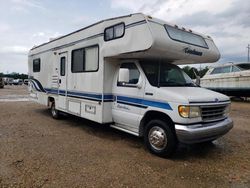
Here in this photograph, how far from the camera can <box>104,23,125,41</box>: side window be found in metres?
5.67

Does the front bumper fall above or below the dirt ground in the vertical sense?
above

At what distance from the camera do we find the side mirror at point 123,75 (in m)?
5.87

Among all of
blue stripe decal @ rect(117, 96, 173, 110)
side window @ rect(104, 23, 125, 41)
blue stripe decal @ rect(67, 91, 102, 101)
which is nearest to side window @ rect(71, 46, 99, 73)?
side window @ rect(104, 23, 125, 41)

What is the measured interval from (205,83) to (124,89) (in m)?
14.3

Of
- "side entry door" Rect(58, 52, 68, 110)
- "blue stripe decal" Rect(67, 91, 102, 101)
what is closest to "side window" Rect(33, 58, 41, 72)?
"side entry door" Rect(58, 52, 68, 110)

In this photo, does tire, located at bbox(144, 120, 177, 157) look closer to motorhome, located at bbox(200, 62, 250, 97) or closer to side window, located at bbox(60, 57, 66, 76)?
side window, located at bbox(60, 57, 66, 76)

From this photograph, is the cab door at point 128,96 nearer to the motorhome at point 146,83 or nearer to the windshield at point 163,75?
the motorhome at point 146,83

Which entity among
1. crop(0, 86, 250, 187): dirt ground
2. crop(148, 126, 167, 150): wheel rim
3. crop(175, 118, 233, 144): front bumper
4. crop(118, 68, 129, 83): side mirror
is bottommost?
crop(0, 86, 250, 187): dirt ground

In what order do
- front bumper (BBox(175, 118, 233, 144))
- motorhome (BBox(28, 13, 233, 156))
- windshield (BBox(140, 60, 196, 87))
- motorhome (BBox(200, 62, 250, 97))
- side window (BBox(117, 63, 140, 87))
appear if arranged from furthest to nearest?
motorhome (BBox(200, 62, 250, 97)) → side window (BBox(117, 63, 140, 87)) → windshield (BBox(140, 60, 196, 87)) → motorhome (BBox(28, 13, 233, 156)) → front bumper (BBox(175, 118, 233, 144))

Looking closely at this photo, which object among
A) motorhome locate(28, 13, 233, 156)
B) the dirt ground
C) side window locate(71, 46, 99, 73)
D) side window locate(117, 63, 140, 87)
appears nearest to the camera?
the dirt ground

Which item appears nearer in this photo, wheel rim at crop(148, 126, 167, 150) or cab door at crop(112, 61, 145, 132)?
wheel rim at crop(148, 126, 167, 150)

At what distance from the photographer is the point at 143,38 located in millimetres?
5004

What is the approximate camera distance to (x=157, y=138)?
509 cm

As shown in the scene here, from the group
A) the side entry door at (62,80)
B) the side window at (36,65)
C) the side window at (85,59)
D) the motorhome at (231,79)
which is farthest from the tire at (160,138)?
the motorhome at (231,79)
